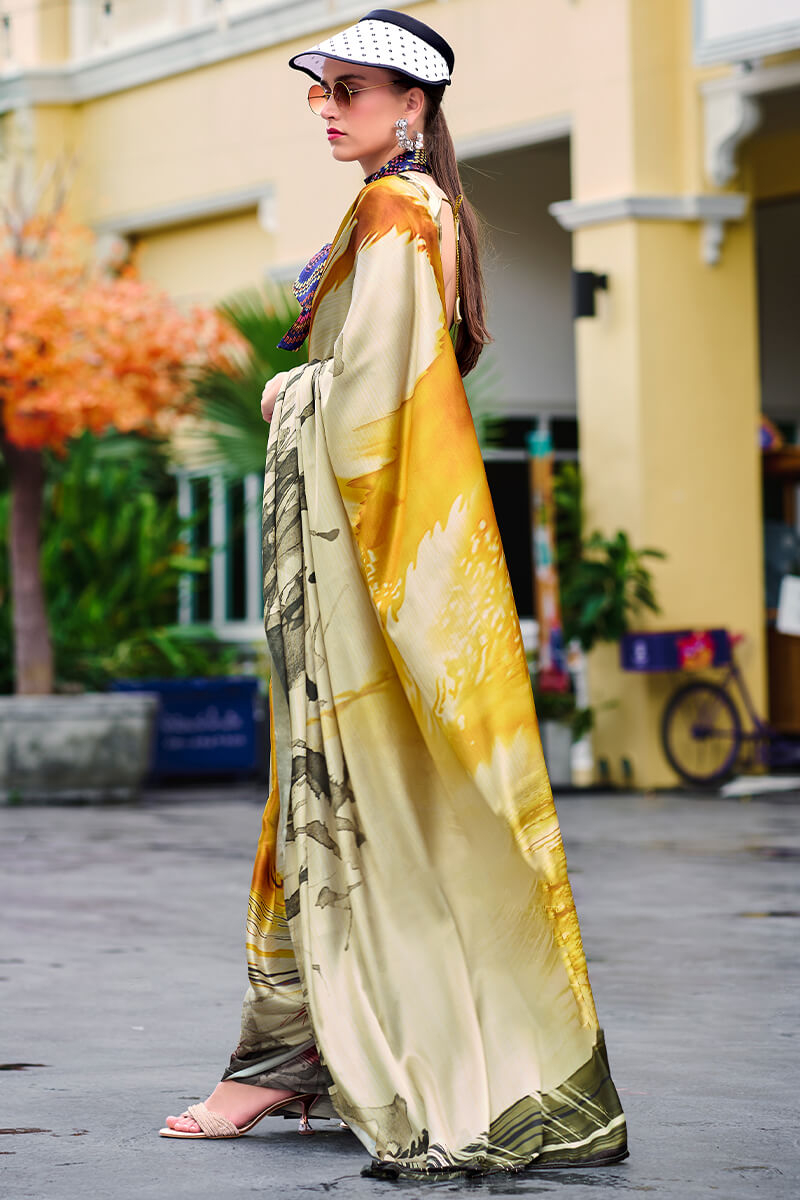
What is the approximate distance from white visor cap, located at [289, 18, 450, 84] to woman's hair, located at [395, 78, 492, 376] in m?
0.04

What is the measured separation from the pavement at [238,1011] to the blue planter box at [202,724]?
3.86 metres

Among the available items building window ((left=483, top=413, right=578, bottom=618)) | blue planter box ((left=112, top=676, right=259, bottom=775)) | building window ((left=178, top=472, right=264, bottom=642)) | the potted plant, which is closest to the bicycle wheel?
the potted plant

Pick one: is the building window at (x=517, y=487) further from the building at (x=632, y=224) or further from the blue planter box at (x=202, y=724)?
the blue planter box at (x=202, y=724)

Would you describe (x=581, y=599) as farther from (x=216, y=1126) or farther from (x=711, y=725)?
(x=216, y=1126)

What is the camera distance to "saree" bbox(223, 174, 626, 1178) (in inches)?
124

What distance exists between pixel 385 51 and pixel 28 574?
8.81 metres

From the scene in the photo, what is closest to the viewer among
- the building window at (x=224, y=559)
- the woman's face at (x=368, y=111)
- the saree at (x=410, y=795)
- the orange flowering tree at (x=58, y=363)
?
the saree at (x=410, y=795)

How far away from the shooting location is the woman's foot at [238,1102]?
3459 millimetres

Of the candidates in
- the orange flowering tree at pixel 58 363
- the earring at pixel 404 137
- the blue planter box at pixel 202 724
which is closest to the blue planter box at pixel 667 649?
the blue planter box at pixel 202 724

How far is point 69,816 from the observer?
11000 mm

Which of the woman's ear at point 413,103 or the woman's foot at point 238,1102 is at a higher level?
the woman's ear at point 413,103

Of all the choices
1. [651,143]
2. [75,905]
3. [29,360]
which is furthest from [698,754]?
[75,905]

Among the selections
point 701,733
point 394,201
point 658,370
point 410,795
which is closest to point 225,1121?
point 410,795

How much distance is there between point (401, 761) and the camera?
3.26 meters
